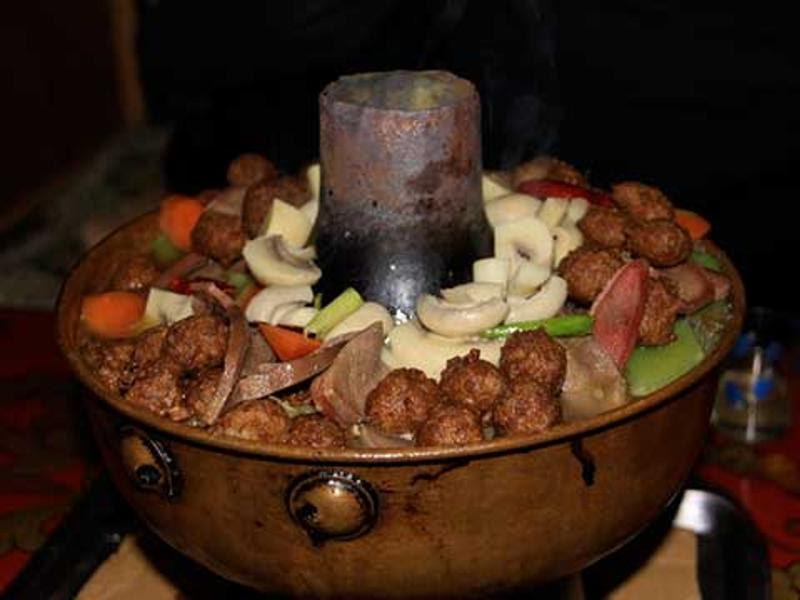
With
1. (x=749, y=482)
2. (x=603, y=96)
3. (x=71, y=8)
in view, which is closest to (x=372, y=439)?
(x=749, y=482)

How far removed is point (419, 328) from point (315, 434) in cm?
26

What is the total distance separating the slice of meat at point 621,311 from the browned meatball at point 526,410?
18 cm

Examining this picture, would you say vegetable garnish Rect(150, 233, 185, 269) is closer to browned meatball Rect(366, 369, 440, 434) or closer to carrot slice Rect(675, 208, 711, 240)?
browned meatball Rect(366, 369, 440, 434)

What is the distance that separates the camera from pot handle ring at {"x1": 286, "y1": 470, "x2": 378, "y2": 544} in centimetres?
139

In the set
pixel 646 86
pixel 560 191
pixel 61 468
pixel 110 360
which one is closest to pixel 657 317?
pixel 560 191

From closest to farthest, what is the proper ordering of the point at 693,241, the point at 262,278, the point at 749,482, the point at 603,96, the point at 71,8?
the point at 262,278 → the point at 693,241 → the point at 749,482 → the point at 603,96 → the point at 71,8

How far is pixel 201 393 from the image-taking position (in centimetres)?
156

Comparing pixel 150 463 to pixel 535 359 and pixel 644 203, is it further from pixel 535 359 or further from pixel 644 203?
pixel 644 203

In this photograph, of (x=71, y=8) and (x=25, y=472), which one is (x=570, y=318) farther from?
(x=71, y=8)

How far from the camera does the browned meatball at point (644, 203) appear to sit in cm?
188

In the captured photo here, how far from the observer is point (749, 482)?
217 centimetres

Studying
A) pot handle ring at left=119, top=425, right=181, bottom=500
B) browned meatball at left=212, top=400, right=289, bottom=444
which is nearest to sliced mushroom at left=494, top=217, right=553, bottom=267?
browned meatball at left=212, top=400, right=289, bottom=444

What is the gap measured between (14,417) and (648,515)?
1341 millimetres

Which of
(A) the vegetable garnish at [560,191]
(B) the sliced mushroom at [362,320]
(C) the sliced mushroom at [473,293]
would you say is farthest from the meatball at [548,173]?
(B) the sliced mushroom at [362,320]
